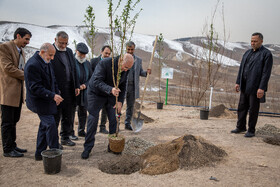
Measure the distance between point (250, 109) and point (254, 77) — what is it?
25.1 inches

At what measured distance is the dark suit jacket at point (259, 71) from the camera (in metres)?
4.16

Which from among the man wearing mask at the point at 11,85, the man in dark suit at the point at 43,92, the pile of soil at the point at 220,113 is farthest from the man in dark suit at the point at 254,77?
the man wearing mask at the point at 11,85

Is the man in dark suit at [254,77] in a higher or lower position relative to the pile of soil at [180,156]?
higher

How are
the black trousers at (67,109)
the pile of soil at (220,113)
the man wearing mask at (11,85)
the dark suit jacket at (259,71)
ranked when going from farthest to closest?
the pile of soil at (220,113)
the dark suit jacket at (259,71)
the black trousers at (67,109)
the man wearing mask at (11,85)

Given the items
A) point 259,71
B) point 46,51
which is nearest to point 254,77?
point 259,71

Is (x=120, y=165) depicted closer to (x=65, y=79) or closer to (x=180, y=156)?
(x=180, y=156)

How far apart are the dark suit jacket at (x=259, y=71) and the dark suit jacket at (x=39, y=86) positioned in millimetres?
3612

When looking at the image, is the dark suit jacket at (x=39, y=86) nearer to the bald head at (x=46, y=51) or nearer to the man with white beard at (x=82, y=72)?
the bald head at (x=46, y=51)

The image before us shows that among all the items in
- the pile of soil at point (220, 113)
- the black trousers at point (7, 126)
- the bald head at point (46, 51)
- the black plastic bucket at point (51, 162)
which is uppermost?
the bald head at point (46, 51)

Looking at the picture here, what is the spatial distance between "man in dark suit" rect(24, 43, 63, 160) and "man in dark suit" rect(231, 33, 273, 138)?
11.7 feet

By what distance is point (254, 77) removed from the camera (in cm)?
427

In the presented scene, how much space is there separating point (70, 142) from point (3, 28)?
4224 cm

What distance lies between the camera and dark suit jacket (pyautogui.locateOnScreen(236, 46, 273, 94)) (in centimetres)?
416

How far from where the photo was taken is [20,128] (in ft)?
16.1
